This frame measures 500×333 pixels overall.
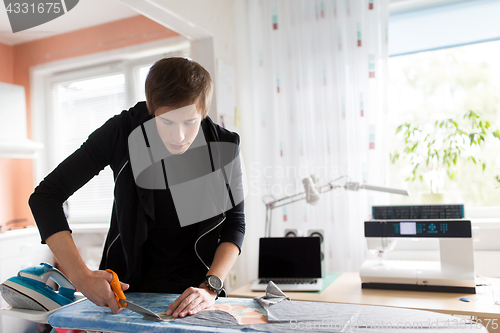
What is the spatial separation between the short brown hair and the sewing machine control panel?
1214 millimetres

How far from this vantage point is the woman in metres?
0.97

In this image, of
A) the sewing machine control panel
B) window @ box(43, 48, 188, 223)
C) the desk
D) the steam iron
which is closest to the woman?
the steam iron

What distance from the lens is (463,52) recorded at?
2.62 metres

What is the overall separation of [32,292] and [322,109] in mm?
2025

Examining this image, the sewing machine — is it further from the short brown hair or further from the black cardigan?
the short brown hair

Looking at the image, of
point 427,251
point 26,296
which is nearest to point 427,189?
point 427,251

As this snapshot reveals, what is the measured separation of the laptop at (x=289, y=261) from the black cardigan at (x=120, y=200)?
0.88 meters

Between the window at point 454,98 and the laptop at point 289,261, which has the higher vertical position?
the window at point 454,98

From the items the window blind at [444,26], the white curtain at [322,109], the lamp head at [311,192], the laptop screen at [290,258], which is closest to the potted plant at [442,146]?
the white curtain at [322,109]

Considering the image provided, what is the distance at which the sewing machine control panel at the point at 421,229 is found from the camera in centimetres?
176

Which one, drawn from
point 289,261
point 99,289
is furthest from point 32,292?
point 289,261

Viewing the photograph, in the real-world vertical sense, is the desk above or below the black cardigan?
below

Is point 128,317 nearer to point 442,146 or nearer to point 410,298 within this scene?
point 410,298

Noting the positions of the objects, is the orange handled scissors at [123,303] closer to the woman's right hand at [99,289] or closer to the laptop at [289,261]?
the woman's right hand at [99,289]
